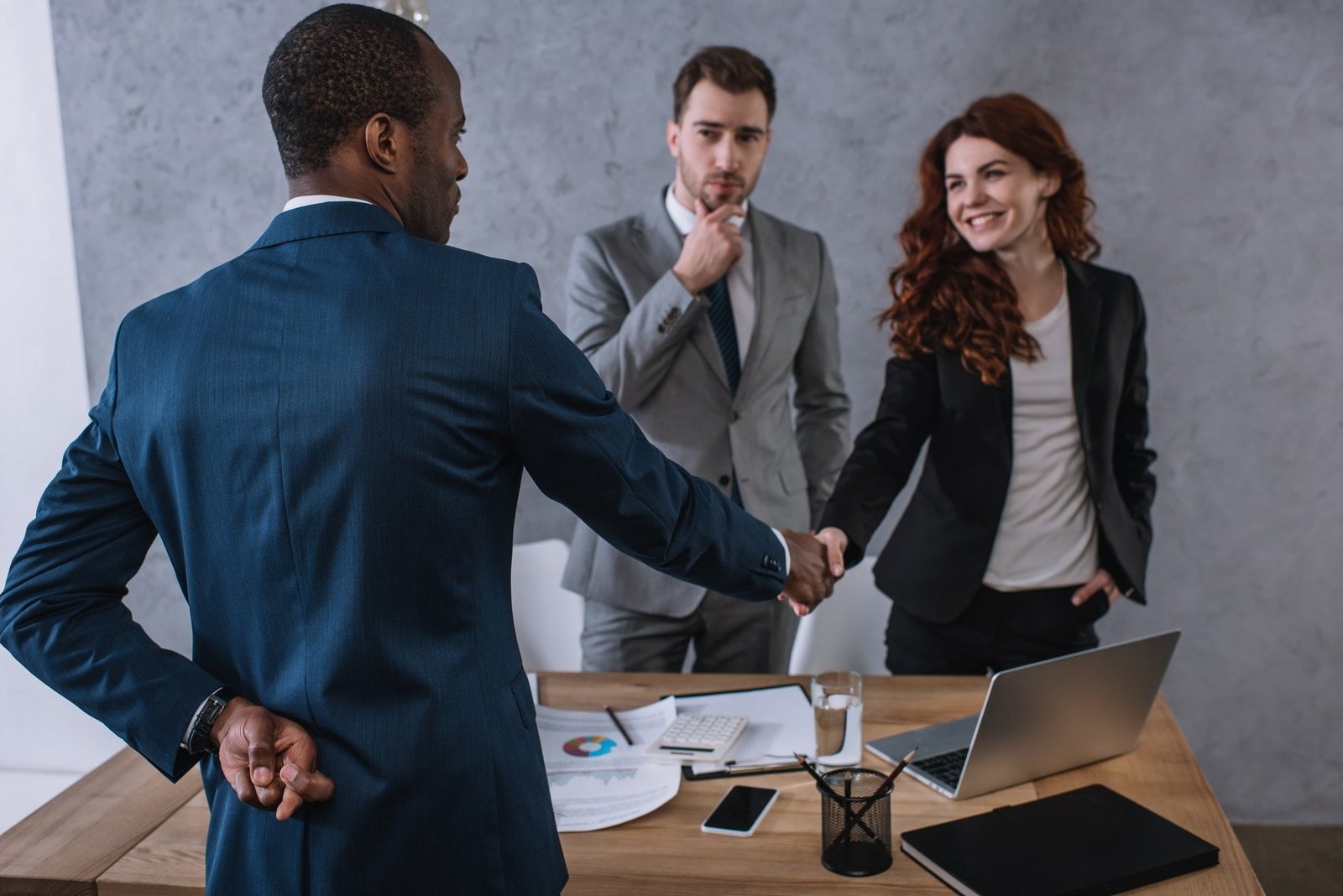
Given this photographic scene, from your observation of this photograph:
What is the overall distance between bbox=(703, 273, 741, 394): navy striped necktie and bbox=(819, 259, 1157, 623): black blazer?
1.06 ft

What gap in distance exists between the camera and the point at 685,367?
2330mm

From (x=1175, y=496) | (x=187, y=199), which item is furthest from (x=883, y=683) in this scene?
(x=187, y=199)

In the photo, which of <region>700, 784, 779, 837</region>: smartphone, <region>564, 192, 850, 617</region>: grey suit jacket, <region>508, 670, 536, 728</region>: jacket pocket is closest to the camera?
<region>508, 670, 536, 728</region>: jacket pocket

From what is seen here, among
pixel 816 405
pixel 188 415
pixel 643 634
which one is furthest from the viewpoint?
pixel 816 405

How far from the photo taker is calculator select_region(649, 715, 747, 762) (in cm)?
161

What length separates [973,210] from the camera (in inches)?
86.7

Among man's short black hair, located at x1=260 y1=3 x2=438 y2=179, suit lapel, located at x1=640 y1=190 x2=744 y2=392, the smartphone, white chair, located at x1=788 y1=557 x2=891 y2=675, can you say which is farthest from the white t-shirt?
man's short black hair, located at x1=260 y1=3 x2=438 y2=179

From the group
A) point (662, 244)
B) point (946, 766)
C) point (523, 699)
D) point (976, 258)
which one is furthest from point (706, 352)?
point (523, 699)

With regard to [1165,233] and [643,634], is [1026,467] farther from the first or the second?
[1165,233]

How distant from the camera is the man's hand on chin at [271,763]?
3.41 ft

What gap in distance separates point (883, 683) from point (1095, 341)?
796 mm

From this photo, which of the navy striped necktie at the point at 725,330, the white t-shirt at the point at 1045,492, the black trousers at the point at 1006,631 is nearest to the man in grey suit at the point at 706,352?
the navy striped necktie at the point at 725,330

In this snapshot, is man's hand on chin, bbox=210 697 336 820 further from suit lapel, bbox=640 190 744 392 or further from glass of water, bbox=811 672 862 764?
suit lapel, bbox=640 190 744 392

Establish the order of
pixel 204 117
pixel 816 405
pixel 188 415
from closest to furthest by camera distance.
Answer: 1. pixel 188 415
2. pixel 816 405
3. pixel 204 117
